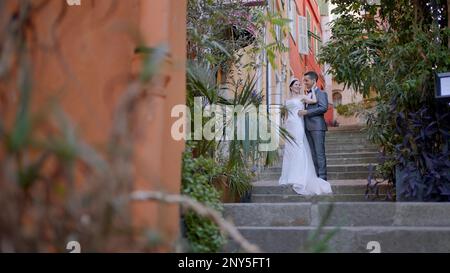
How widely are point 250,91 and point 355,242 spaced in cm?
206

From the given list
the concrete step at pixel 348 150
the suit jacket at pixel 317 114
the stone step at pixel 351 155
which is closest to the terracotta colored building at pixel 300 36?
the concrete step at pixel 348 150

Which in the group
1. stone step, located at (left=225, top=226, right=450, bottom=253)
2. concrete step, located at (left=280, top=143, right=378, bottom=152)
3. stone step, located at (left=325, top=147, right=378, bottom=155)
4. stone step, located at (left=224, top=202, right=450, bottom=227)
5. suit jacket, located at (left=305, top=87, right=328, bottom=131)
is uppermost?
suit jacket, located at (left=305, top=87, right=328, bottom=131)

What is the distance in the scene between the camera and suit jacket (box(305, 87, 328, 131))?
6652 mm

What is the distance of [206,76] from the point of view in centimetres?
502

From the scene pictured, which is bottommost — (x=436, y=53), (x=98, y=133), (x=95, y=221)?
(x=95, y=221)

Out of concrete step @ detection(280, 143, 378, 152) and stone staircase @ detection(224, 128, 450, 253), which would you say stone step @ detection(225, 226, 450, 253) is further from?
concrete step @ detection(280, 143, 378, 152)

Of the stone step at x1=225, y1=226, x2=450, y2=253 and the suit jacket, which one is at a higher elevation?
the suit jacket

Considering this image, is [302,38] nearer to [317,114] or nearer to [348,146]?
[348,146]

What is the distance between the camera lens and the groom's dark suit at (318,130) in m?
6.59

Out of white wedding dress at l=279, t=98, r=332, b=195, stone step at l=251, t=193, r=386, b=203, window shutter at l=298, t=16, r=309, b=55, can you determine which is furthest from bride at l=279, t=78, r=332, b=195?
window shutter at l=298, t=16, r=309, b=55

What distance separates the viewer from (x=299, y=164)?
652 centimetres

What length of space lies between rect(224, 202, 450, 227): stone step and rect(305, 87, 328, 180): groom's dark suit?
219 cm
